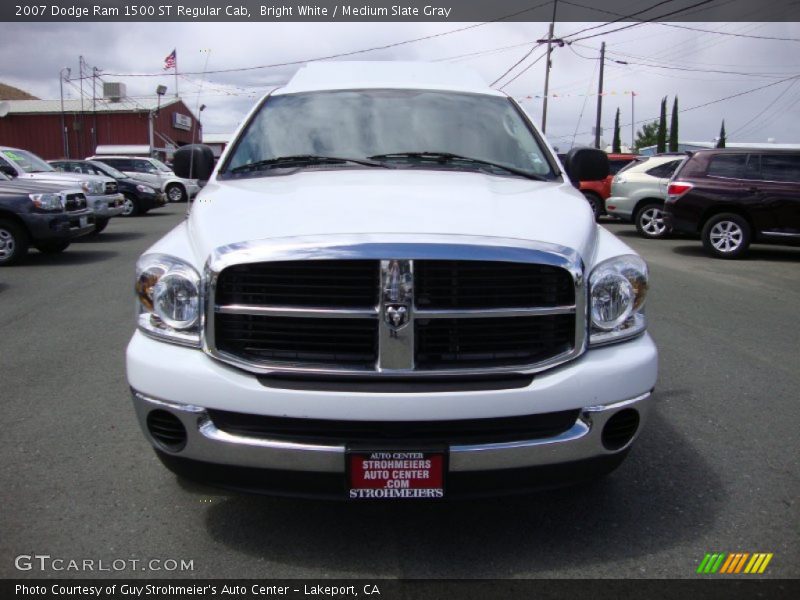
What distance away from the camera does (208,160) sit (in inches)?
177

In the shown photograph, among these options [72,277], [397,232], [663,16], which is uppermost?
[663,16]

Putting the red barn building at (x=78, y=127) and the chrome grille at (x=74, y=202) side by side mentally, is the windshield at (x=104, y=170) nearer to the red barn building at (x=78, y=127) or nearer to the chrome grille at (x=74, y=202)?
the chrome grille at (x=74, y=202)

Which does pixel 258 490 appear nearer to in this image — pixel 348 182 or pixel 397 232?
pixel 397 232

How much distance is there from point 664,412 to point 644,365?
1880mm

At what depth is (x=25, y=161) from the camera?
13383 mm

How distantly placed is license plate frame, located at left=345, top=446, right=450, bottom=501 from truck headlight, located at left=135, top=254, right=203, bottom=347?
75cm

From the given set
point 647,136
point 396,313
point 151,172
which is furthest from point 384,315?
point 647,136

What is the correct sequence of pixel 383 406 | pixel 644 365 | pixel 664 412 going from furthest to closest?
pixel 664 412, pixel 644 365, pixel 383 406

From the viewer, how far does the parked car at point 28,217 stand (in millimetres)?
10523

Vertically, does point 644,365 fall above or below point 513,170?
below

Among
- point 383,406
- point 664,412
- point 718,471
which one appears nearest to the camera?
point 383,406

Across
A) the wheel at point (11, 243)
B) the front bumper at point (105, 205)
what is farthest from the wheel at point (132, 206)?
the wheel at point (11, 243)

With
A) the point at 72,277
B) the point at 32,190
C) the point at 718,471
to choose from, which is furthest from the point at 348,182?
the point at 32,190

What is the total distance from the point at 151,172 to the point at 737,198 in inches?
819
